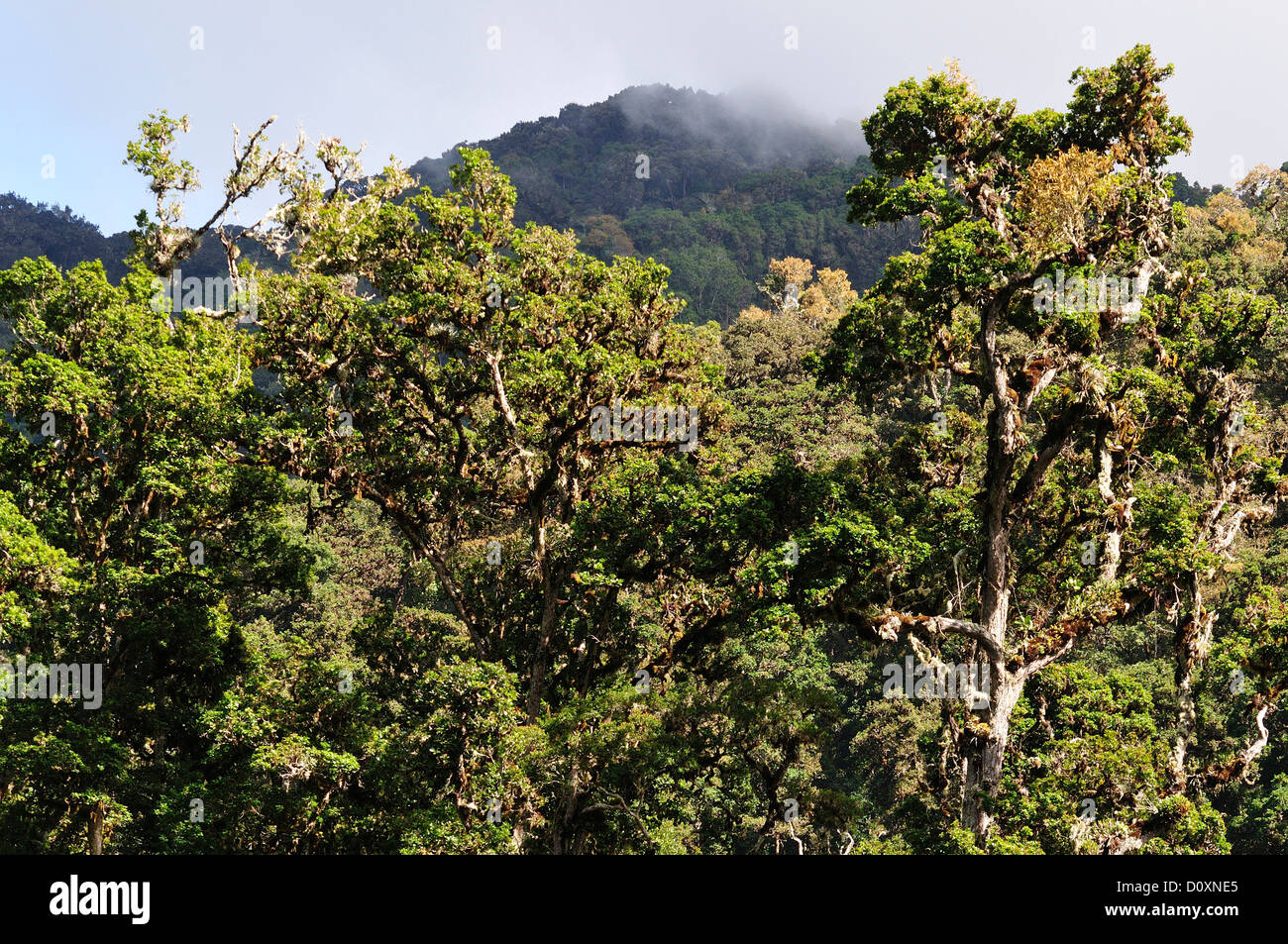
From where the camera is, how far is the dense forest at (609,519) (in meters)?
13.7

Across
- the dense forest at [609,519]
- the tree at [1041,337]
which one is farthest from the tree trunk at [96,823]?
the tree at [1041,337]

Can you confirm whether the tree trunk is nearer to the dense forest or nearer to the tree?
the dense forest

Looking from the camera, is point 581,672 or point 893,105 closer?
point 893,105

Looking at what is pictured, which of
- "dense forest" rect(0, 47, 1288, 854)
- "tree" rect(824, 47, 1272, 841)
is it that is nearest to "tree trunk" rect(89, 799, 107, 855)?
"dense forest" rect(0, 47, 1288, 854)

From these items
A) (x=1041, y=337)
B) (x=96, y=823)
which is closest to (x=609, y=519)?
(x=1041, y=337)

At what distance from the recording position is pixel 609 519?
50.8ft

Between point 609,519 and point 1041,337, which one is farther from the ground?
point 1041,337

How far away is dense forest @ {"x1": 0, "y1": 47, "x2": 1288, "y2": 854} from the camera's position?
13719mm

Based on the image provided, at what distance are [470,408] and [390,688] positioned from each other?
4850 millimetres

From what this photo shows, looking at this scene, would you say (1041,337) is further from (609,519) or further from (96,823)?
(96,823)

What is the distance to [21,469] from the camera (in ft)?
52.2

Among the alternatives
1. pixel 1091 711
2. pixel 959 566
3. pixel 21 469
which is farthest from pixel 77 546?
pixel 1091 711

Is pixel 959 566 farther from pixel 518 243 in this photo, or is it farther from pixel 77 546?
pixel 77 546

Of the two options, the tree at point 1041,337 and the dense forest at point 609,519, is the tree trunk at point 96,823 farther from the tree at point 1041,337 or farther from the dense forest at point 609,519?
the tree at point 1041,337
